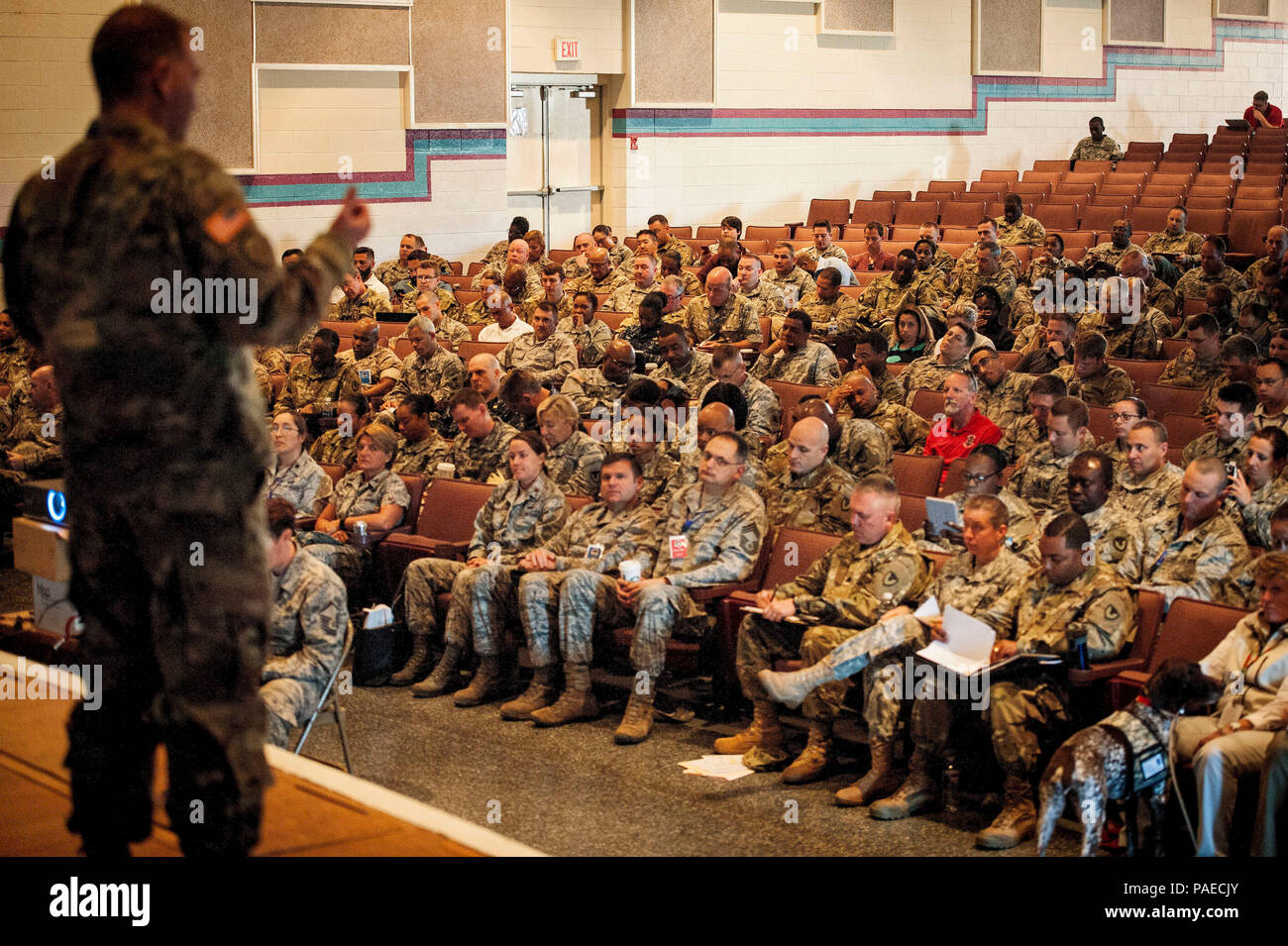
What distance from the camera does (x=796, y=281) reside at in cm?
1038

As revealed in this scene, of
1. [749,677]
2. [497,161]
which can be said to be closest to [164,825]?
[749,677]

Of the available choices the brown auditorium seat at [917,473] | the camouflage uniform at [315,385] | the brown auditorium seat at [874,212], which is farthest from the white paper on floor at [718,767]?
the brown auditorium seat at [874,212]

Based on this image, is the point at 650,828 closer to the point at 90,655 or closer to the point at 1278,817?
the point at 1278,817

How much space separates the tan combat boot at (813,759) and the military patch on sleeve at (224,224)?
3.02m

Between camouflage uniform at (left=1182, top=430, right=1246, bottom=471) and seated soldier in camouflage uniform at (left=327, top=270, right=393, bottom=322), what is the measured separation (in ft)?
19.6

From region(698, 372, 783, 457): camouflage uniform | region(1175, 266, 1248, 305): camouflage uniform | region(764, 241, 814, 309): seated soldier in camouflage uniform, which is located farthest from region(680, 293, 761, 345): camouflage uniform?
region(1175, 266, 1248, 305): camouflage uniform

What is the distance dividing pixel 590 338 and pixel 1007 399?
270 centimetres

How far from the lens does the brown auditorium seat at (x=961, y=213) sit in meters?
13.5

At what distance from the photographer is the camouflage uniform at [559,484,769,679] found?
484 centimetres

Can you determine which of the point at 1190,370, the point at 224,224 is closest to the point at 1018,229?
the point at 1190,370

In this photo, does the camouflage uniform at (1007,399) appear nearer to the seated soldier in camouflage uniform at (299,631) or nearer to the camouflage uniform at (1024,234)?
the seated soldier in camouflage uniform at (299,631)

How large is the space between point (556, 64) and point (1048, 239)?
18.2 feet

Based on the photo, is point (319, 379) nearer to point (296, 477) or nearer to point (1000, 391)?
point (296, 477)
